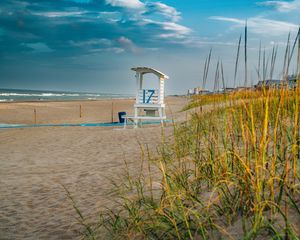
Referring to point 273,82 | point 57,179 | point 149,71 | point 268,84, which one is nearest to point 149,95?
point 149,71

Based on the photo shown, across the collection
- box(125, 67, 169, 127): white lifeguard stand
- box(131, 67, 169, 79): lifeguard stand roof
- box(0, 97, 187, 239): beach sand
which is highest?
box(131, 67, 169, 79): lifeguard stand roof

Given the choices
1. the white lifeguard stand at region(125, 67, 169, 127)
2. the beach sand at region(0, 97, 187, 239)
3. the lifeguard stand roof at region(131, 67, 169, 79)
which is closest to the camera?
the beach sand at region(0, 97, 187, 239)

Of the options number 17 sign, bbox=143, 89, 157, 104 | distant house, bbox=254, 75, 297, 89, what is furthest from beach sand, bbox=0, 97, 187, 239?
number 17 sign, bbox=143, 89, 157, 104

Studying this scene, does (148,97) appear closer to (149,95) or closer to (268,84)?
(149,95)

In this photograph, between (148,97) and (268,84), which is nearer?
(268,84)

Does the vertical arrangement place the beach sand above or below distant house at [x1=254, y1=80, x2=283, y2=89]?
below

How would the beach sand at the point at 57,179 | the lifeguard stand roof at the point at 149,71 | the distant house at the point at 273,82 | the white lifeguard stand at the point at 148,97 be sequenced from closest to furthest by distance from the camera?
the distant house at the point at 273,82, the beach sand at the point at 57,179, the white lifeguard stand at the point at 148,97, the lifeguard stand roof at the point at 149,71

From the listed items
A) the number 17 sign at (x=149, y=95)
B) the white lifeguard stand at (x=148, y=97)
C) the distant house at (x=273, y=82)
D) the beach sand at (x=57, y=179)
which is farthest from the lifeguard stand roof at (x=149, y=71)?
the distant house at (x=273, y=82)

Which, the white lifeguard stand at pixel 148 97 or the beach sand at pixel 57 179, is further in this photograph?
the white lifeguard stand at pixel 148 97

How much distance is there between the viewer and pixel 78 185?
5191 millimetres

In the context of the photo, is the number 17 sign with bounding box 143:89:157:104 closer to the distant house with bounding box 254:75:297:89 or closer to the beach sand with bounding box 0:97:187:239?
the beach sand with bounding box 0:97:187:239

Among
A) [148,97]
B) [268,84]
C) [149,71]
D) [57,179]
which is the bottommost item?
[57,179]

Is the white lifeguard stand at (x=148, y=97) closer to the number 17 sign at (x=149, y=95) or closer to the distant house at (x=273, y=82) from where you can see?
the number 17 sign at (x=149, y=95)

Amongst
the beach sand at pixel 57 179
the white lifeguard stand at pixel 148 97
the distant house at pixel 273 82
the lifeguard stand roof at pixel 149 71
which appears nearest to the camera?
the distant house at pixel 273 82
